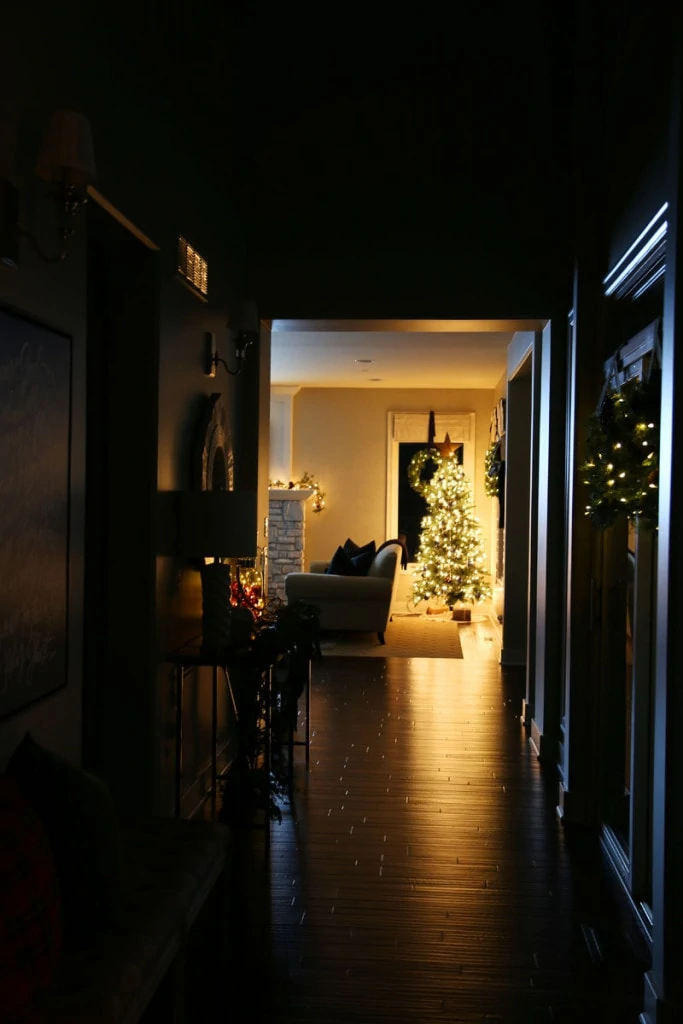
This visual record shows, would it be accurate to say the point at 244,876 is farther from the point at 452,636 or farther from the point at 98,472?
the point at 452,636

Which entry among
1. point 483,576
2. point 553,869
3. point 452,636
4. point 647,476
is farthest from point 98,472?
point 483,576

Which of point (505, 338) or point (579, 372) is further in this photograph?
point (505, 338)

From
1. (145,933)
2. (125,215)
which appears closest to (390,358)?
(125,215)

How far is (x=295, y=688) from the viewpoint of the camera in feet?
14.9

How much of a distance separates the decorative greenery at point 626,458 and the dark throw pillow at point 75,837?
1842 mm

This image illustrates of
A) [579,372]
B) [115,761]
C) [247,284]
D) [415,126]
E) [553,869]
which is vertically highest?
[415,126]

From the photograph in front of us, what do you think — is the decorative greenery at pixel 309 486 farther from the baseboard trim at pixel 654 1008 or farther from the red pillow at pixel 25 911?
the red pillow at pixel 25 911

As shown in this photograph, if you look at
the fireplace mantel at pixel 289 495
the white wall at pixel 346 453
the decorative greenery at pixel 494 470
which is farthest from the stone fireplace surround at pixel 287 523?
the decorative greenery at pixel 494 470

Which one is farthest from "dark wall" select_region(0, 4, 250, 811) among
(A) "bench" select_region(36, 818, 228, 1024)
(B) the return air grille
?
(A) "bench" select_region(36, 818, 228, 1024)

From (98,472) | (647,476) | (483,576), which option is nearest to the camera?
(647,476)

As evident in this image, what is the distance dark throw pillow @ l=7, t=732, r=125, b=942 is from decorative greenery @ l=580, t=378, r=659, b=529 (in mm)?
1842

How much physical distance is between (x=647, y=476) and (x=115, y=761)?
7.29 feet

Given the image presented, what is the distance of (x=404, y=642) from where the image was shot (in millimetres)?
9648

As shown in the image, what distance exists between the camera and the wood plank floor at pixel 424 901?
2814mm
